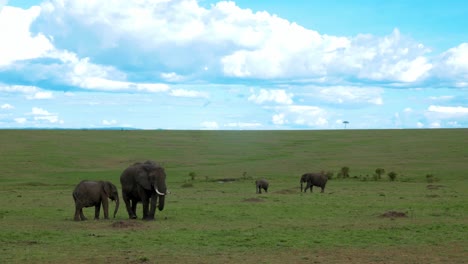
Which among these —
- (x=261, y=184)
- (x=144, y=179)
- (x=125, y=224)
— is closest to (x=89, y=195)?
(x=144, y=179)

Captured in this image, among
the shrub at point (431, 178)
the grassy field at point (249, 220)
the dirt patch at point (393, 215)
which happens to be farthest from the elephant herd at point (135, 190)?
the shrub at point (431, 178)

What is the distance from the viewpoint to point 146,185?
25.9 m

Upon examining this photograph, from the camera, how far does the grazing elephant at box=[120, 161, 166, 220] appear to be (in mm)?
25656

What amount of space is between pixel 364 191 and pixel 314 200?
8.16 meters

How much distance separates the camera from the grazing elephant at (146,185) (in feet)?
84.2

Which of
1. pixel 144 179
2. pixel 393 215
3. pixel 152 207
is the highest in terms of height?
pixel 144 179

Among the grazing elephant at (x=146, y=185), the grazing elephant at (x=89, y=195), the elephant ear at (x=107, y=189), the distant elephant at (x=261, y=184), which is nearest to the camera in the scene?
the grazing elephant at (x=146, y=185)

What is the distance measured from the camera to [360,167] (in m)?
68.4

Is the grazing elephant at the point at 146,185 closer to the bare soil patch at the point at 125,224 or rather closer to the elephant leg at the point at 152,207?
the elephant leg at the point at 152,207

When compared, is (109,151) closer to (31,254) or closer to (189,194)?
(189,194)

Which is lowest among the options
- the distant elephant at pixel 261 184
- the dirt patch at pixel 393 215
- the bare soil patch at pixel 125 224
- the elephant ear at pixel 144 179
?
the bare soil patch at pixel 125 224

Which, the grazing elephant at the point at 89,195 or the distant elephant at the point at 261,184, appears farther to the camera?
the distant elephant at the point at 261,184

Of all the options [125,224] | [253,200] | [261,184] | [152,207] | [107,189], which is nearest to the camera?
[125,224]

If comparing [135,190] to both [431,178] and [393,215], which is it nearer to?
[393,215]
